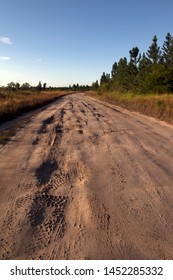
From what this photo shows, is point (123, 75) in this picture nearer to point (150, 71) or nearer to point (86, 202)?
point (150, 71)

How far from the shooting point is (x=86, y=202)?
3641 millimetres

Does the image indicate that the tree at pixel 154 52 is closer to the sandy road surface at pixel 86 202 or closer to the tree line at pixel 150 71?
the tree line at pixel 150 71

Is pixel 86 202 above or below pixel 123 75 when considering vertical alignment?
below

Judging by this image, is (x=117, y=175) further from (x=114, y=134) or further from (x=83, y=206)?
(x=114, y=134)

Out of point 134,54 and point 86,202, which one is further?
point 134,54

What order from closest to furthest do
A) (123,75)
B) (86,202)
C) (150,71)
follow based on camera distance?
(86,202) → (150,71) → (123,75)

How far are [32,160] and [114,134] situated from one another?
376 cm

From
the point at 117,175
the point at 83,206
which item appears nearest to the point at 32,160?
the point at 117,175

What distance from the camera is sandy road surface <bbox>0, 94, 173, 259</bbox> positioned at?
8.67 ft

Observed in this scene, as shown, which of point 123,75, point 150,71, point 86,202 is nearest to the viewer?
point 86,202

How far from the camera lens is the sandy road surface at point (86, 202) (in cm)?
264

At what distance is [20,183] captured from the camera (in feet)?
14.1

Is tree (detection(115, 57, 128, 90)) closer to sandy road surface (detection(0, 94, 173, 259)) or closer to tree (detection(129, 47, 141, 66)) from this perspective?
tree (detection(129, 47, 141, 66))

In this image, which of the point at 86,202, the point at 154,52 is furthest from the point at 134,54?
the point at 86,202
